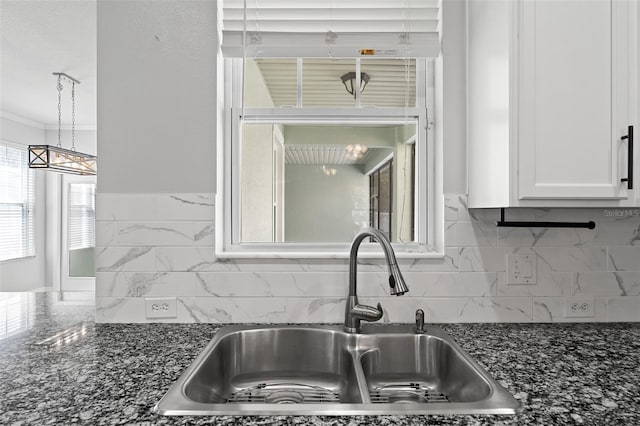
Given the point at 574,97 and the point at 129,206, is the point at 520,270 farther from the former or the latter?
the point at 129,206

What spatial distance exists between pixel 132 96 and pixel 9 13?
1942 mm

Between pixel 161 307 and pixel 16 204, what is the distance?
5092 millimetres

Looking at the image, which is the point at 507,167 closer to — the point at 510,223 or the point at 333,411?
the point at 510,223

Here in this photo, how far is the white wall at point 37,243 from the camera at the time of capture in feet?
16.5

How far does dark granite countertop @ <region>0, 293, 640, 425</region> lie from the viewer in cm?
80

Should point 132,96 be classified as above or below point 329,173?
above

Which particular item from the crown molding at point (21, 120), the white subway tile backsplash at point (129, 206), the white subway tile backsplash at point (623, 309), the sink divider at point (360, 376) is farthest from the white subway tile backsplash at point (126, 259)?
the crown molding at point (21, 120)

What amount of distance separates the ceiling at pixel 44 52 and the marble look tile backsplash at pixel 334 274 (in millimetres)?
1886

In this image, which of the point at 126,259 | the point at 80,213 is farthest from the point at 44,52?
the point at 80,213

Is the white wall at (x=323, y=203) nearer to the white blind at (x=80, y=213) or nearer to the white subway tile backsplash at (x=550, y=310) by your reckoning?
the white subway tile backsplash at (x=550, y=310)

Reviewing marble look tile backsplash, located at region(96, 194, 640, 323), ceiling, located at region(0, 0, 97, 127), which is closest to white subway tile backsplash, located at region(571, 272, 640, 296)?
marble look tile backsplash, located at region(96, 194, 640, 323)

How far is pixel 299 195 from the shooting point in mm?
1660

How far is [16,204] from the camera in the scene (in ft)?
17.2

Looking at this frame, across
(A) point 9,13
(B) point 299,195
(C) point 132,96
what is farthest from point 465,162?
(A) point 9,13
